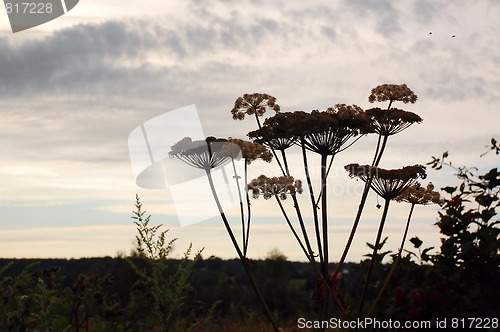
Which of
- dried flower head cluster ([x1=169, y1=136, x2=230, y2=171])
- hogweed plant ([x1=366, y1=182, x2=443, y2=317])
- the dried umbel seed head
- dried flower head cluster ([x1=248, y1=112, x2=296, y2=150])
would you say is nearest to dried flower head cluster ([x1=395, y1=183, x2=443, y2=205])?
hogweed plant ([x1=366, y1=182, x2=443, y2=317])

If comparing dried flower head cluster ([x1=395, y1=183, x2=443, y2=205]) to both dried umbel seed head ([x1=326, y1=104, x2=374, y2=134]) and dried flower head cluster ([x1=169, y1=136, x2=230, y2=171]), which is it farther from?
dried flower head cluster ([x1=169, y1=136, x2=230, y2=171])

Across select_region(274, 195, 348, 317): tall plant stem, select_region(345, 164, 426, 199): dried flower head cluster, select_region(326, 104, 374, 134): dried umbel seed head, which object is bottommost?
select_region(274, 195, 348, 317): tall plant stem

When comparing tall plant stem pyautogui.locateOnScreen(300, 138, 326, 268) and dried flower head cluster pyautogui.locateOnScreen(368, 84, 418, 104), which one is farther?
dried flower head cluster pyautogui.locateOnScreen(368, 84, 418, 104)

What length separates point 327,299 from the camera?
24.5ft

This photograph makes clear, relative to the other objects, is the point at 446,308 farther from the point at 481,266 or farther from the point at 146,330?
the point at 146,330

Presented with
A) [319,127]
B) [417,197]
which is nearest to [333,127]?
[319,127]

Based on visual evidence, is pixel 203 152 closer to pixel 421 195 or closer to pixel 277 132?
pixel 277 132

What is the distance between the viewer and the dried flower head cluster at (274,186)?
7.21 m

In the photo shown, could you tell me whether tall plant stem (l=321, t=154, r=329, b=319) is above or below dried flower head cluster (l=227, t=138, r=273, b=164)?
below

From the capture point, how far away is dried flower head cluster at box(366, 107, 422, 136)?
7.90 meters

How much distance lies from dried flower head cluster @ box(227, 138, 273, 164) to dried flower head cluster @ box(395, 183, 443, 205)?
1985mm

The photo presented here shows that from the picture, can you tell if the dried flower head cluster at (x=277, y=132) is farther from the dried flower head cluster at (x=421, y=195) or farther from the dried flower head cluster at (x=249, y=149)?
the dried flower head cluster at (x=421, y=195)

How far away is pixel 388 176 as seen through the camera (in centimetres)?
730

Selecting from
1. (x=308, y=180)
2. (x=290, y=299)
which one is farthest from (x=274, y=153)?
(x=290, y=299)
